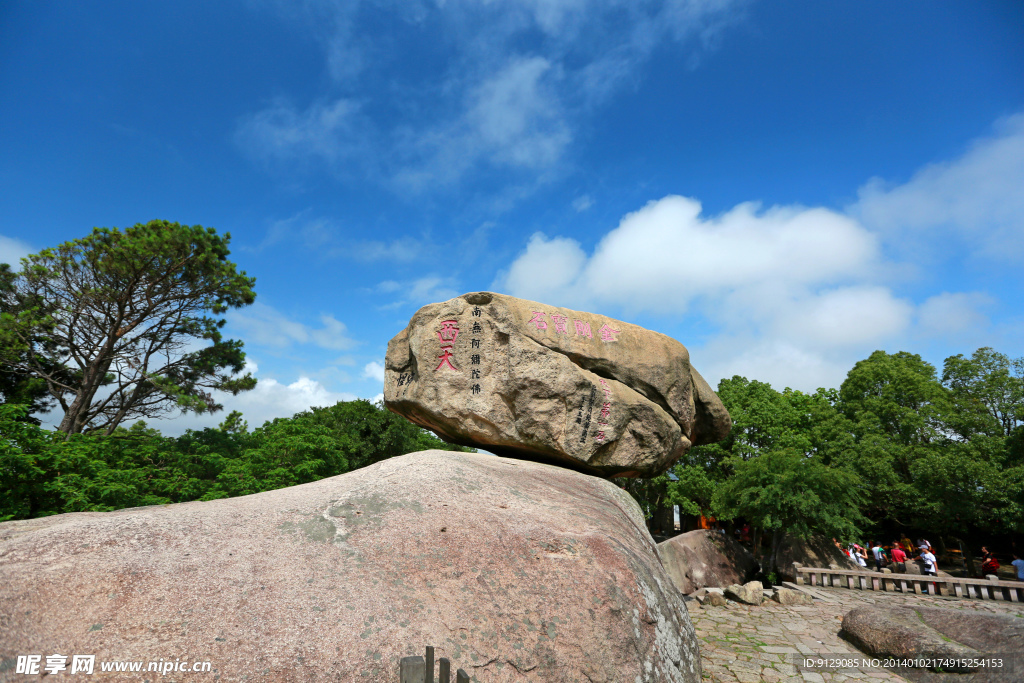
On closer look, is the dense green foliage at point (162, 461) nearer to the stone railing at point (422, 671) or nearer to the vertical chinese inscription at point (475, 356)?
the vertical chinese inscription at point (475, 356)

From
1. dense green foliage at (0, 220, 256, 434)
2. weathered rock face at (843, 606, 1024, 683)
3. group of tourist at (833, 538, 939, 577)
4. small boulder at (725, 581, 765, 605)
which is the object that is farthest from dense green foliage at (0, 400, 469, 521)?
group of tourist at (833, 538, 939, 577)

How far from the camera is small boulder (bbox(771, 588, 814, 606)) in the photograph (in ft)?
36.7

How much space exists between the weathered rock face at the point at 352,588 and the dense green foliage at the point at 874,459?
1062 cm

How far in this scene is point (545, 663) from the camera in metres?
3.95

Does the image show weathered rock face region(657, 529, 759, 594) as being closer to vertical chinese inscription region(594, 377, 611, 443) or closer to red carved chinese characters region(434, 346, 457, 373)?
vertical chinese inscription region(594, 377, 611, 443)

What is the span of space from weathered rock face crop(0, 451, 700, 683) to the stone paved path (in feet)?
7.88

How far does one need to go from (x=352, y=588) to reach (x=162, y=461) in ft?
34.8

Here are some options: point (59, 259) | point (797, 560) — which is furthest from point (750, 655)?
point (59, 259)

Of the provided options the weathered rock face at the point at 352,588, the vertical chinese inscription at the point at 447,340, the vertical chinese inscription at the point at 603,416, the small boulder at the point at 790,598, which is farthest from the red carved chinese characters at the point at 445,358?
the small boulder at the point at 790,598

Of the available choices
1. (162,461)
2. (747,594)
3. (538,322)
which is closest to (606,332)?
(538,322)

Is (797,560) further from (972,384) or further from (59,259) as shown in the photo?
(59,259)

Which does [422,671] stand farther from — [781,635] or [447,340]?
[781,635]

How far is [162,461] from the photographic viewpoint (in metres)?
11.8

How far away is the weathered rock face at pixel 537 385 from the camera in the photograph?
7773mm
